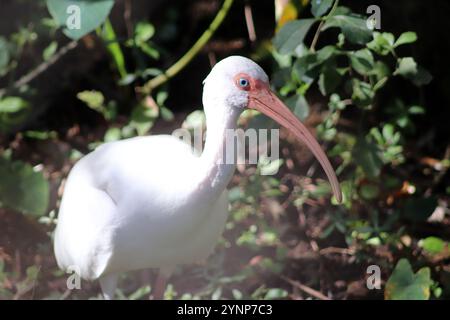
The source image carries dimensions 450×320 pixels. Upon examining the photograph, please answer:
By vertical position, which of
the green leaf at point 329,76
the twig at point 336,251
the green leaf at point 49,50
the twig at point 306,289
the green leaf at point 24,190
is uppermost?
the green leaf at point 49,50

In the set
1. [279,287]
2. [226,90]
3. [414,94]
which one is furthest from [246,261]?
[414,94]

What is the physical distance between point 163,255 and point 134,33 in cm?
169

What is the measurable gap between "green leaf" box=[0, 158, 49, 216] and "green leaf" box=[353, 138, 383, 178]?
165 centimetres

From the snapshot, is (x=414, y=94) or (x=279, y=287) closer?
(x=279, y=287)

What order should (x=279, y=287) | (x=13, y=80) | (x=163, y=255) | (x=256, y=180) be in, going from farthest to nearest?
(x=13, y=80)
(x=256, y=180)
(x=279, y=287)
(x=163, y=255)

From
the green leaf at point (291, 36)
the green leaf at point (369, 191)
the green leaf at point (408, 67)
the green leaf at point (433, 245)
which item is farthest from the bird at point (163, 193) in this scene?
the green leaf at point (369, 191)

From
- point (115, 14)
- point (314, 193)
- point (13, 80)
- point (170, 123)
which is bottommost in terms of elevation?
point (314, 193)

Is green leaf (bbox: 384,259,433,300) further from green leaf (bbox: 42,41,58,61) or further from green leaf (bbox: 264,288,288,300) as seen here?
green leaf (bbox: 42,41,58,61)

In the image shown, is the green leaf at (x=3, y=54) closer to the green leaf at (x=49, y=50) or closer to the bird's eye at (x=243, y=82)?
the green leaf at (x=49, y=50)

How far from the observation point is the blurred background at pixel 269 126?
386 cm

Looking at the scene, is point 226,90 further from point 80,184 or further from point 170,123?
point 170,123

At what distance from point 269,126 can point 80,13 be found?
1092 millimetres

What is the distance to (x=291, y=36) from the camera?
141 inches

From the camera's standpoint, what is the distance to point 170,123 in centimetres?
509
